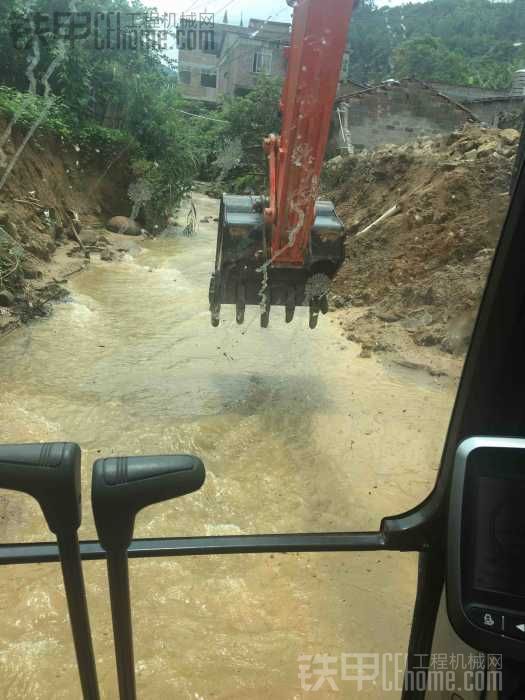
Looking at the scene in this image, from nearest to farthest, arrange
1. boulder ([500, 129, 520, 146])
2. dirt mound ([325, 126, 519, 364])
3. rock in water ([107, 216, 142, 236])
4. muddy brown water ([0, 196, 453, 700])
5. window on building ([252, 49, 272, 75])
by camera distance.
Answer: boulder ([500, 129, 520, 146])
window on building ([252, 49, 272, 75])
muddy brown water ([0, 196, 453, 700])
dirt mound ([325, 126, 519, 364])
rock in water ([107, 216, 142, 236])

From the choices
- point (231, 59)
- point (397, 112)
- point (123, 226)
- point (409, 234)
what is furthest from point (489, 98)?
point (409, 234)

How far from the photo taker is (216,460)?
10.4ft

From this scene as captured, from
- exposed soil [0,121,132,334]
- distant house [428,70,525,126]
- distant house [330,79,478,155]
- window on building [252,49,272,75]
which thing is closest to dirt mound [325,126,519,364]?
distant house [330,79,478,155]

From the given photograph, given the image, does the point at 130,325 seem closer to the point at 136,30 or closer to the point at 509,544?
the point at 136,30

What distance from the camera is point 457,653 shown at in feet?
3.63

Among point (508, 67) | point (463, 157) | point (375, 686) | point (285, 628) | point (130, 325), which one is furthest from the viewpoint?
point (130, 325)

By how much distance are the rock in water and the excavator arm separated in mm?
464

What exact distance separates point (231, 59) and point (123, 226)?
139cm

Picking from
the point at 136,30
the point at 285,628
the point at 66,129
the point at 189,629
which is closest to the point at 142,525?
the point at 189,629

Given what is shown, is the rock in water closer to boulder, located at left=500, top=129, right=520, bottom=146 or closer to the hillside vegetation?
the hillside vegetation

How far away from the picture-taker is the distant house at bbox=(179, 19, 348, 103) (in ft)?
5.38

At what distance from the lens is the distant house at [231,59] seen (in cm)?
164

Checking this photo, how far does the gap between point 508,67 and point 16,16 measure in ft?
4.35

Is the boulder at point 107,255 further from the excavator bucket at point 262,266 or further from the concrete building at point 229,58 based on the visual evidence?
the concrete building at point 229,58
